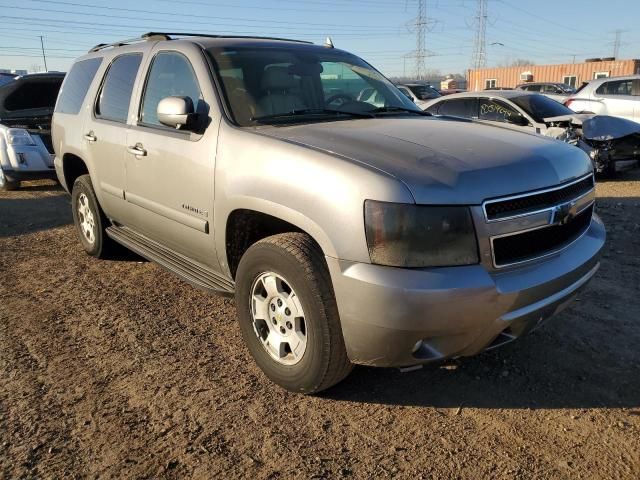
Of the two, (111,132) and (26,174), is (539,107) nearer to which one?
(111,132)

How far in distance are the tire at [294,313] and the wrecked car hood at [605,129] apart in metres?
7.37

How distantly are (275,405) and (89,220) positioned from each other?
332 centimetres

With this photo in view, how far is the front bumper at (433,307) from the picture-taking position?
7.51ft

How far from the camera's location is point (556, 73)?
3944cm

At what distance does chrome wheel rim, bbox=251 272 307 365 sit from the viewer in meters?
2.80

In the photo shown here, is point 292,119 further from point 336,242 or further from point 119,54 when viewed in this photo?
point 119,54

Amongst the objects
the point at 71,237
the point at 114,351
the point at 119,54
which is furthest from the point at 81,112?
the point at 114,351

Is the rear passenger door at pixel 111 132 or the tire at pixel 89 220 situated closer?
the rear passenger door at pixel 111 132

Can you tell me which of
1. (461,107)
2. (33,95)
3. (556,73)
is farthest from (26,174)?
(556,73)

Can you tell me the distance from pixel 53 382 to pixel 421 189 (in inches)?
93.0

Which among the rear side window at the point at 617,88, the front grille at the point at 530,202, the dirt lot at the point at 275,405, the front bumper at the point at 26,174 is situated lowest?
the dirt lot at the point at 275,405

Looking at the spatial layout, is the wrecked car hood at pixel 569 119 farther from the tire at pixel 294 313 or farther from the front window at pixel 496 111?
the tire at pixel 294 313

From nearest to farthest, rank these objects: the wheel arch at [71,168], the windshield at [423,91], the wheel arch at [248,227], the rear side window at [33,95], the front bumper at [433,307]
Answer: the front bumper at [433,307]
the wheel arch at [248,227]
the wheel arch at [71,168]
the rear side window at [33,95]
the windshield at [423,91]

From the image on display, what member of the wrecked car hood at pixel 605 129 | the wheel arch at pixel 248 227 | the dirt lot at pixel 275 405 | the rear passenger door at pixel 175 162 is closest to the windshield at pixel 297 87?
the rear passenger door at pixel 175 162
